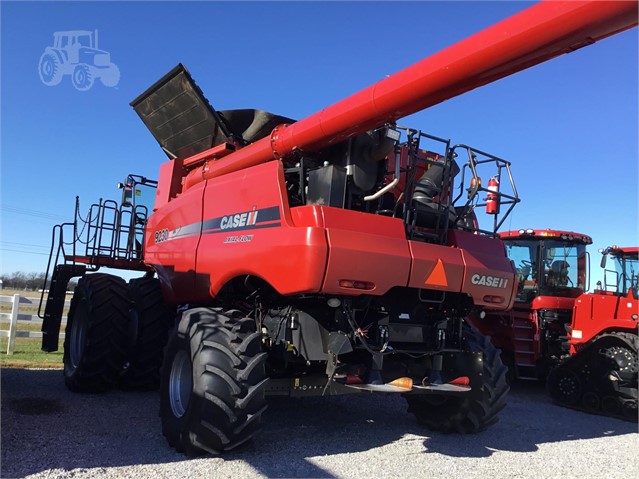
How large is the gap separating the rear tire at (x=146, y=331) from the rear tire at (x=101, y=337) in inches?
5.1

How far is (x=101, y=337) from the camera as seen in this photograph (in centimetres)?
658

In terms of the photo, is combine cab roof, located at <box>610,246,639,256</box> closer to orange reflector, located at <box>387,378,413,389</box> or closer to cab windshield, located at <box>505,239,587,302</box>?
cab windshield, located at <box>505,239,587,302</box>

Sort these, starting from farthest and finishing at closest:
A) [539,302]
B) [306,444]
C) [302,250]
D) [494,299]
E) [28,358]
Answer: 1. [28,358]
2. [539,302]
3. [494,299]
4. [306,444]
5. [302,250]

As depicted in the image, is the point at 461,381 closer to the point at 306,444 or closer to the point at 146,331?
the point at 306,444

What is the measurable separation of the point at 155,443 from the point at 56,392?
2.76 meters

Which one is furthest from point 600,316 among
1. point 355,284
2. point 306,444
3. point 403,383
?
point 355,284

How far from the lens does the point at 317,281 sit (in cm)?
399

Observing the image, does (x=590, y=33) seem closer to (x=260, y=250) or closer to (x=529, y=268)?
(x=260, y=250)

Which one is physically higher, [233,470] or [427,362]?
[427,362]

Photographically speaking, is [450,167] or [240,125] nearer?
[450,167]

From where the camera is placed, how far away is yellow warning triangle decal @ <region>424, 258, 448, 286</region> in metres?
4.57

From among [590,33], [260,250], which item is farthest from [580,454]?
[590,33]

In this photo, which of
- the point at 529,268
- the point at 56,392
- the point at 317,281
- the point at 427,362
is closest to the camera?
the point at 317,281

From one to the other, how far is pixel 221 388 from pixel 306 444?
126 cm
